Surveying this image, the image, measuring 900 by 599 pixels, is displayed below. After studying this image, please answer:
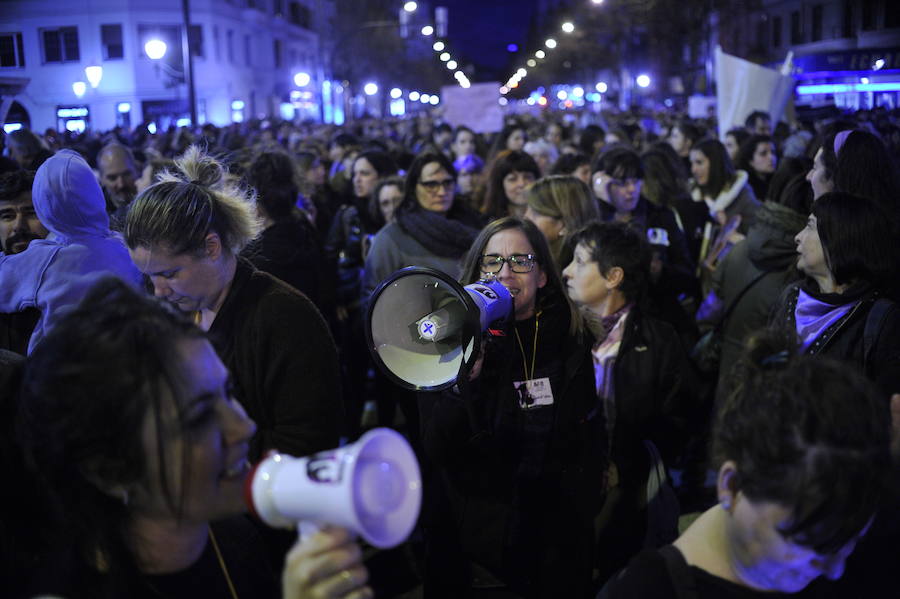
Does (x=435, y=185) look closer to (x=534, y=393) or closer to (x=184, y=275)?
(x=534, y=393)

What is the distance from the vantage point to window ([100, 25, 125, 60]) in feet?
73.6

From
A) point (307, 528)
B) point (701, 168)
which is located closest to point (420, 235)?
point (701, 168)

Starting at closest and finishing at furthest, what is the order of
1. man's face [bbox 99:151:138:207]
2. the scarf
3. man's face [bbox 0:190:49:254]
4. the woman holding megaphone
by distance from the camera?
the woman holding megaphone, man's face [bbox 0:190:49:254], the scarf, man's face [bbox 99:151:138:207]

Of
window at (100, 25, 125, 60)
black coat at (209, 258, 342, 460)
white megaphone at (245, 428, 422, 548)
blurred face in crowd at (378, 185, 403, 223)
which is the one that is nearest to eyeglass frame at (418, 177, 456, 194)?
blurred face in crowd at (378, 185, 403, 223)

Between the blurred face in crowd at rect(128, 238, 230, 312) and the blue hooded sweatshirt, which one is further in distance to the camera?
the blue hooded sweatshirt

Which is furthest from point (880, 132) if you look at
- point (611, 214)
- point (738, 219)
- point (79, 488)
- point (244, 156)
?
point (79, 488)

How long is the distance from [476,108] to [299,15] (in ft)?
175

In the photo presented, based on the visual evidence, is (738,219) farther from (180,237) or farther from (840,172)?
Answer: (180,237)

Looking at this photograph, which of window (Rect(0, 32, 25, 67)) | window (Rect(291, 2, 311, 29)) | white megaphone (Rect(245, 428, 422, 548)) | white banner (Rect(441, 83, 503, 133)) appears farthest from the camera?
window (Rect(291, 2, 311, 29))

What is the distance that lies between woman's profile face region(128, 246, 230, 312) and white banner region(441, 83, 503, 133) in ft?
32.8

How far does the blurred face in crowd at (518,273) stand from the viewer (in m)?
3.19

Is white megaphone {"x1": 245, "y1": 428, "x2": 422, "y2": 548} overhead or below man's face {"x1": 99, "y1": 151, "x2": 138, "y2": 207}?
below

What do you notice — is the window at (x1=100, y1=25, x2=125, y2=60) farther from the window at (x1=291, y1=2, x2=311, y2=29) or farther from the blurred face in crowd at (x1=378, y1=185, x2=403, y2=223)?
the window at (x1=291, y1=2, x2=311, y2=29)

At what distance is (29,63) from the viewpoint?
20.7 feet
